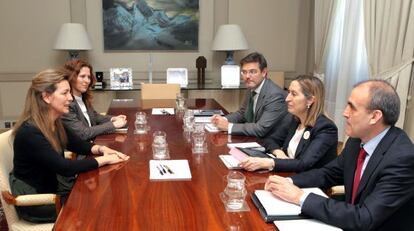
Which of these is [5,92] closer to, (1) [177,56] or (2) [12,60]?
(2) [12,60]

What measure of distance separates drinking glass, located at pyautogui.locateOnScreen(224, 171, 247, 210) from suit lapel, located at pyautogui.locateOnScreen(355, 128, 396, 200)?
18.7 inches

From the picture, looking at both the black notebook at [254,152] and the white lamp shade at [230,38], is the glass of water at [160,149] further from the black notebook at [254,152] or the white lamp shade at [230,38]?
the white lamp shade at [230,38]

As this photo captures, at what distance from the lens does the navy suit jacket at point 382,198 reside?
1.37 metres

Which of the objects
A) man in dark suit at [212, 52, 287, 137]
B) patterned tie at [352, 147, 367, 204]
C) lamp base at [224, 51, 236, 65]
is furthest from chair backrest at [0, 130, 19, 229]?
lamp base at [224, 51, 236, 65]

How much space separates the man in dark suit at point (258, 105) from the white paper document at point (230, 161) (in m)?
0.58

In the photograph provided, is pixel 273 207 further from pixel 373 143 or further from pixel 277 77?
pixel 277 77

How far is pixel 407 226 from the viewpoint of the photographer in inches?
57.6

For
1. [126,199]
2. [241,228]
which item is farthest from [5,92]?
[241,228]

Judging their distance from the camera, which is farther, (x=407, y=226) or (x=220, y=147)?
(x=220, y=147)

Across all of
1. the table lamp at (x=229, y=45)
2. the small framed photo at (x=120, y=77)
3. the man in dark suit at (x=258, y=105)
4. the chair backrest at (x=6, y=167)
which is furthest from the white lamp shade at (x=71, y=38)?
the chair backrest at (x=6, y=167)

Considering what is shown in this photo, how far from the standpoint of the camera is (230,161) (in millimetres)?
2057

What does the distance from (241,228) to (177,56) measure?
4409 millimetres

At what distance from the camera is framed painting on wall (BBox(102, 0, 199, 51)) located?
5.29 meters

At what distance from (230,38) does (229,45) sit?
0.10 m
